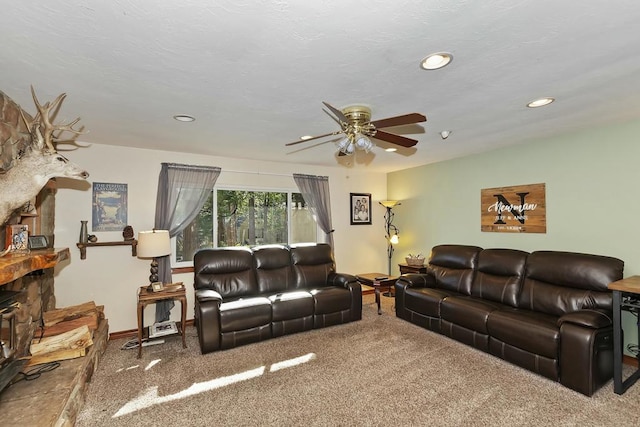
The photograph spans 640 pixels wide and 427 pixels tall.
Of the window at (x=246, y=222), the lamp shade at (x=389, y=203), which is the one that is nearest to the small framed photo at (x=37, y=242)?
the window at (x=246, y=222)

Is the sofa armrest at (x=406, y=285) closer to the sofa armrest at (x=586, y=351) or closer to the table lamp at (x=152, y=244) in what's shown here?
the sofa armrest at (x=586, y=351)

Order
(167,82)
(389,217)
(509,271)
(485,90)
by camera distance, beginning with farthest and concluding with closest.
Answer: (389,217) → (509,271) → (485,90) → (167,82)

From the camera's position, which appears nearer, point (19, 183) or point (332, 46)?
point (332, 46)

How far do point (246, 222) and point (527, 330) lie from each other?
3.84 m

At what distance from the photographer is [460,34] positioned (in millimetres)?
1578

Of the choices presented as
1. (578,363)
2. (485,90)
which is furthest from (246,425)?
(485,90)

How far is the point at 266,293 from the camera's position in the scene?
4180mm

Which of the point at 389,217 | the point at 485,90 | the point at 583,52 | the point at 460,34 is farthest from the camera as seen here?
the point at 389,217

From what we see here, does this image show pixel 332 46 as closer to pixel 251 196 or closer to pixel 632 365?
pixel 251 196

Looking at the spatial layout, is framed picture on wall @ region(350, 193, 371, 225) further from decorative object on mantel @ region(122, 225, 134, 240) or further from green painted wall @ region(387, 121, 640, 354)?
decorative object on mantel @ region(122, 225, 134, 240)

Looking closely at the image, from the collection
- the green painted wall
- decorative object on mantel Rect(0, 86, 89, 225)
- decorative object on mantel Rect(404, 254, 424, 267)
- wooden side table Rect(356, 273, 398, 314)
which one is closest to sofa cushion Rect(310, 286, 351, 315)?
wooden side table Rect(356, 273, 398, 314)

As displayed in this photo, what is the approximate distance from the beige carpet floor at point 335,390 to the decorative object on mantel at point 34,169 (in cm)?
164

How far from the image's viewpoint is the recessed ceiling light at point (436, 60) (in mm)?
1778

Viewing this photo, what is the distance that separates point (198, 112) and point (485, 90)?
92.5 inches
